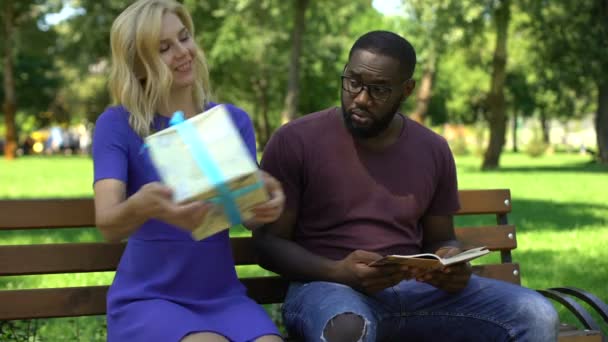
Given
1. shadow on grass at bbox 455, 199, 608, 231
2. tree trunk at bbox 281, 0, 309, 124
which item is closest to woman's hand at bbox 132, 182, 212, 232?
shadow on grass at bbox 455, 199, 608, 231

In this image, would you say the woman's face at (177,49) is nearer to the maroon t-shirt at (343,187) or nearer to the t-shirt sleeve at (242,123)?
the t-shirt sleeve at (242,123)

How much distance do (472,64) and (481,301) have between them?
37.5 metres

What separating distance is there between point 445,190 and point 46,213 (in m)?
1.57

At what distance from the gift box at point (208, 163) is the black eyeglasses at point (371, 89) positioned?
961 mm

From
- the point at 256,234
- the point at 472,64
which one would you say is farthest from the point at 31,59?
the point at 256,234

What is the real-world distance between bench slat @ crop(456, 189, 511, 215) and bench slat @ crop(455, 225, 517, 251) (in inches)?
3.3

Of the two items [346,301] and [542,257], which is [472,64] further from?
[346,301]

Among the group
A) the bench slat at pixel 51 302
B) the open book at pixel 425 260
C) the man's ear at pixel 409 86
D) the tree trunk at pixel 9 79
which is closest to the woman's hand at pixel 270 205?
the open book at pixel 425 260

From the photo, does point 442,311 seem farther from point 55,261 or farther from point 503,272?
point 55,261

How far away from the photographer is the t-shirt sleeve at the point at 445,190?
4.05 meters

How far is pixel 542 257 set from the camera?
943cm

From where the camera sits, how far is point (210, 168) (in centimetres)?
281

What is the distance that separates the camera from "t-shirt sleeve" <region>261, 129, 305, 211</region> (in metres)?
3.80

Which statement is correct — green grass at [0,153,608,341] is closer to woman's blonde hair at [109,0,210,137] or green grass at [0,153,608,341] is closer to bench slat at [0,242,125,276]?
bench slat at [0,242,125,276]
